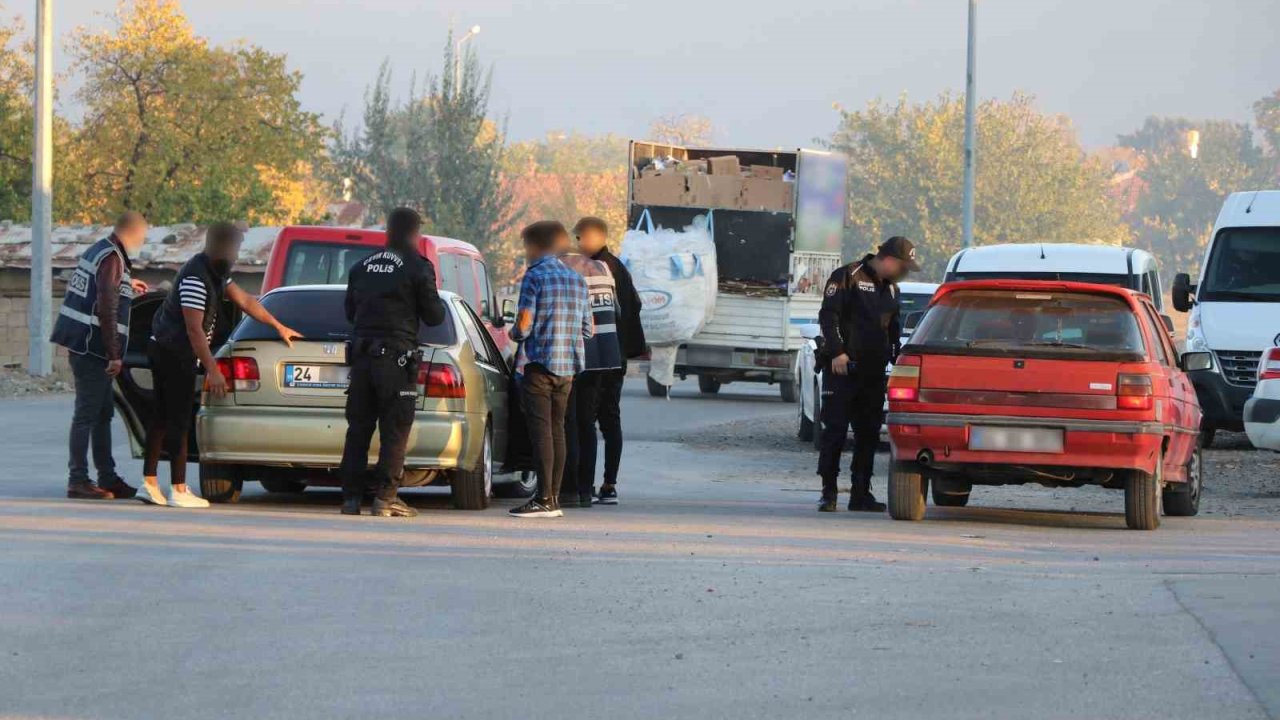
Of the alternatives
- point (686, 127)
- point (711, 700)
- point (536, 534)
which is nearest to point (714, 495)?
point (536, 534)

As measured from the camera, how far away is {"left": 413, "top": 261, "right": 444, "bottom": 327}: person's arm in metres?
12.0

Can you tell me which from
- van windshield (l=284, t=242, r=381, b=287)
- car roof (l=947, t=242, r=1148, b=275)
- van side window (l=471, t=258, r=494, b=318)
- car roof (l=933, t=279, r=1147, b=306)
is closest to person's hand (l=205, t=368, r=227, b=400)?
car roof (l=933, t=279, r=1147, b=306)

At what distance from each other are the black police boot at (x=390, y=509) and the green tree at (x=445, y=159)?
40790mm

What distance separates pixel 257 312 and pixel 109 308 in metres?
1.05

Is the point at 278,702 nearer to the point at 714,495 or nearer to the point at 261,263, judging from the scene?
the point at 714,495

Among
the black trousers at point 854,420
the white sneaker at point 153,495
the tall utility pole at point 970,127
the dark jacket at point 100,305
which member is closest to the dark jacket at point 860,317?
the black trousers at point 854,420

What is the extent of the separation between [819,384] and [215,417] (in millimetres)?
8441

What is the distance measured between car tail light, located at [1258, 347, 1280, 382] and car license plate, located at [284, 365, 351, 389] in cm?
733

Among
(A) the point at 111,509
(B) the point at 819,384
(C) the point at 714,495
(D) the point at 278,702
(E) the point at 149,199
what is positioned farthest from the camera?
(E) the point at 149,199

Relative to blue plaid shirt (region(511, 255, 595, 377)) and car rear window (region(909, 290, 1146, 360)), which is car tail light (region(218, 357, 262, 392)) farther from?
car rear window (region(909, 290, 1146, 360))

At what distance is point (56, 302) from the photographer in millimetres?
39000

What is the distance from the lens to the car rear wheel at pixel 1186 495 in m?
13.6

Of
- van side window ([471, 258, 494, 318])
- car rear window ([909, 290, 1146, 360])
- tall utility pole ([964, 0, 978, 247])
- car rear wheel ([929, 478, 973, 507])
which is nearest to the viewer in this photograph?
car rear window ([909, 290, 1146, 360])

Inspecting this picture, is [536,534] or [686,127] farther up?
[686,127]
